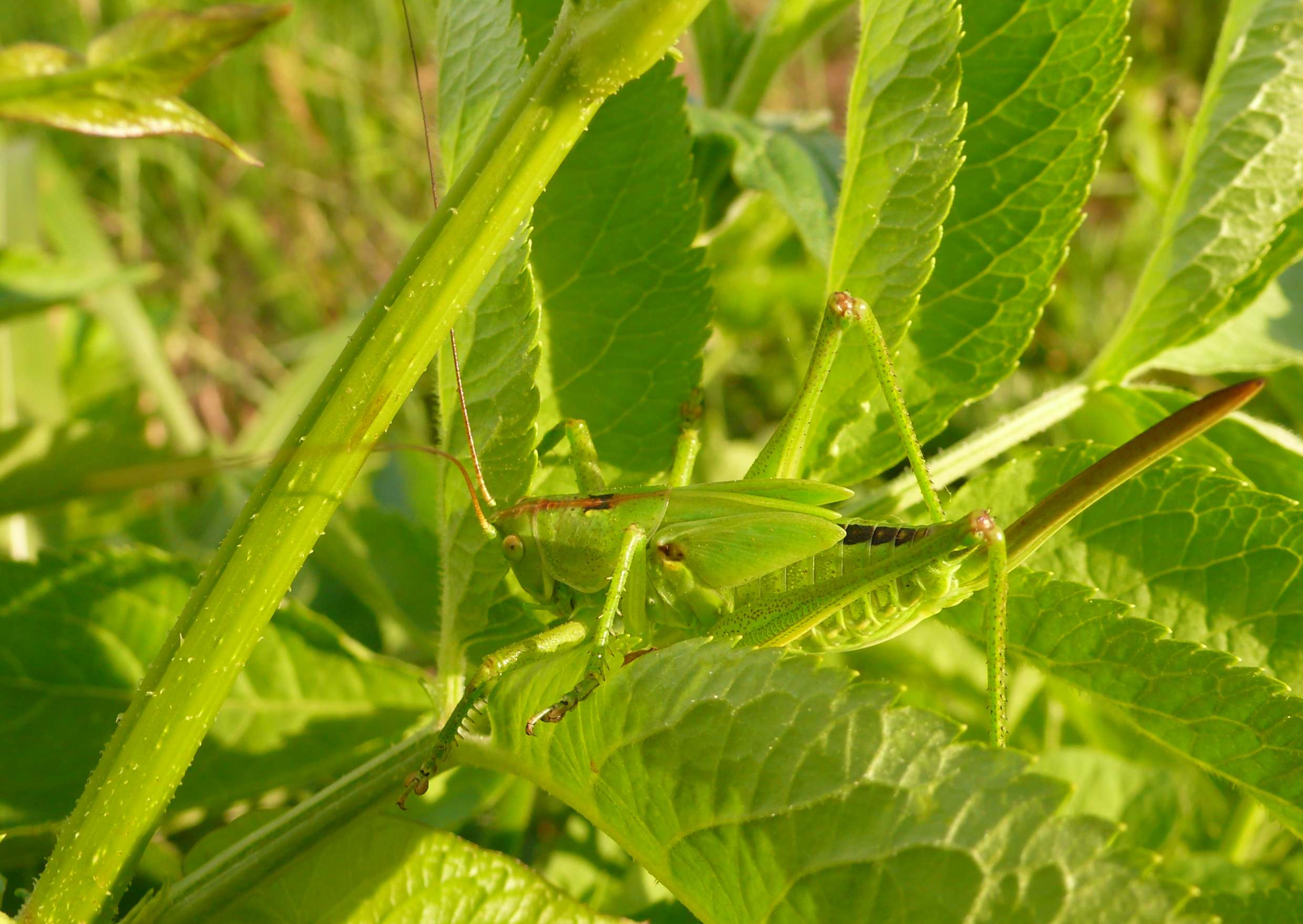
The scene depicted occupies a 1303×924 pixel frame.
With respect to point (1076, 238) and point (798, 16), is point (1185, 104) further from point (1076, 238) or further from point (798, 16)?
point (798, 16)

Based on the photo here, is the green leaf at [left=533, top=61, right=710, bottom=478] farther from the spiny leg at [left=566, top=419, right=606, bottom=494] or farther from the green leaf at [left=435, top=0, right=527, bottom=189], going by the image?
the green leaf at [left=435, top=0, right=527, bottom=189]

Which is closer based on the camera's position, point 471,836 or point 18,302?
point 471,836

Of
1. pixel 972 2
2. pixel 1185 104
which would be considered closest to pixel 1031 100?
pixel 972 2

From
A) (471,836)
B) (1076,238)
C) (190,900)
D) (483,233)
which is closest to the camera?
(483,233)

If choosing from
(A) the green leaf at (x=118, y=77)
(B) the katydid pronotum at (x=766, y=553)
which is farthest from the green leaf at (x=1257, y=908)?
(A) the green leaf at (x=118, y=77)

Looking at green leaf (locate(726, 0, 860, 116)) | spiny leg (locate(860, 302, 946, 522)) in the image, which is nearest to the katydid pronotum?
spiny leg (locate(860, 302, 946, 522))

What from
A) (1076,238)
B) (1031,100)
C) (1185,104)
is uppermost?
(1185,104)

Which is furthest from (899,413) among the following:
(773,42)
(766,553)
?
(773,42)
